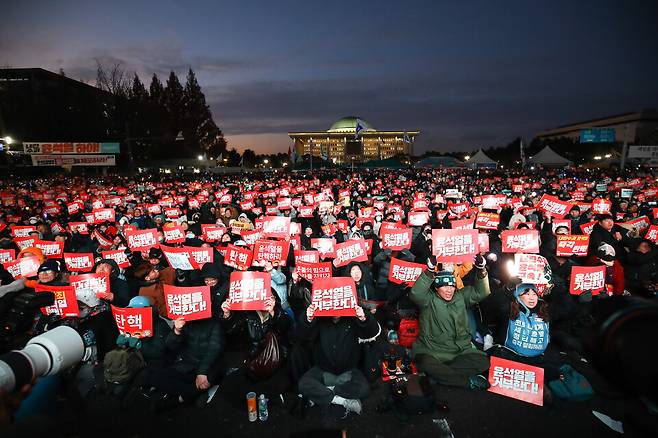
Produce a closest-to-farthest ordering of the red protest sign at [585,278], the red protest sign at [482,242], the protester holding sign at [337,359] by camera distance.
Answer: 1. the protester holding sign at [337,359]
2. the red protest sign at [585,278]
3. the red protest sign at [482,242]

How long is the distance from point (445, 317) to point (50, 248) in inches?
323

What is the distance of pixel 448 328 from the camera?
4086 mm

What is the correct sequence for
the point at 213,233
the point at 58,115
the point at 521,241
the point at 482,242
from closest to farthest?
the point at 521,241
the point at 482,242
the point at 213,233
the point at 58,115

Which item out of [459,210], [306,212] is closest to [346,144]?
[306,212]

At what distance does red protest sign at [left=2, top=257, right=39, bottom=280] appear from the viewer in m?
5.82

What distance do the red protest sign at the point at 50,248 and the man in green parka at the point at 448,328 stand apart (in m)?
7.77

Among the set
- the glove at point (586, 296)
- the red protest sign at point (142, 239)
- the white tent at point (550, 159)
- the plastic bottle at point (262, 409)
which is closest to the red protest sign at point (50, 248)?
the red protest sign at point (142, 239)

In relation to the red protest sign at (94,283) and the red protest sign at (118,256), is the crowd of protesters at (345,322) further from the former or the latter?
the red protest sign at (94,283)

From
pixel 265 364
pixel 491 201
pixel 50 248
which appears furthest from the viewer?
pixel 491 201

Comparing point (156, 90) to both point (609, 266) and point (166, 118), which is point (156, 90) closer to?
point (166, 118)

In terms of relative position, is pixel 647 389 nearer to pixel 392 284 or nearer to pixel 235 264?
pixel 392 284

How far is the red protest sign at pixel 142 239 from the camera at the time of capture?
25.3 feet

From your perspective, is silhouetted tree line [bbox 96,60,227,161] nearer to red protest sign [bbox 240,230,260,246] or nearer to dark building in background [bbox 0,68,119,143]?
dark building in background [bbox 0,68,119,143]

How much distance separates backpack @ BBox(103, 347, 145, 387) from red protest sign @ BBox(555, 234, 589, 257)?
6842 mm
